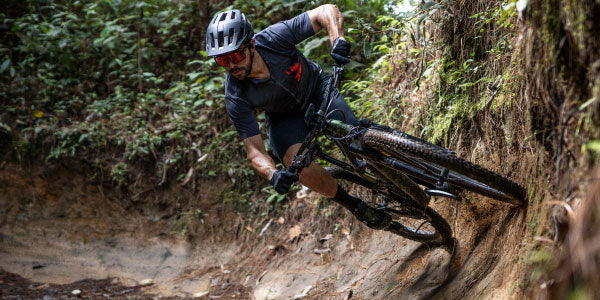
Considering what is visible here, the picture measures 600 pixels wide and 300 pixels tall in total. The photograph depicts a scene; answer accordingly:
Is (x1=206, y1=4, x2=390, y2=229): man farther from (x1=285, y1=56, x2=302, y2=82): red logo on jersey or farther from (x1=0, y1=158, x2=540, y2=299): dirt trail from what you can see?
(x1=0, y1=158, x2=540, y2=299): dirt trail

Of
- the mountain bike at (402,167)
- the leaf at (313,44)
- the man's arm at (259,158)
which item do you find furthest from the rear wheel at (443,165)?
the leaf at (313,44)

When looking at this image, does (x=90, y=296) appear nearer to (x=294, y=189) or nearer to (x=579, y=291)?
(x=294, y=189)

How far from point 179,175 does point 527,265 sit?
5665 mm

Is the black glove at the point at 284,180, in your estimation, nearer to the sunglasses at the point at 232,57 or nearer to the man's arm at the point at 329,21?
the sunglasses at the point at 232,57

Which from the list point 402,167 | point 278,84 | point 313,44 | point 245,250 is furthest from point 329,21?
point 245,250

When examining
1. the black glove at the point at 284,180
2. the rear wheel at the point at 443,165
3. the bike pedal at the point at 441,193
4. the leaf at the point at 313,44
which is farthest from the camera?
the leaf at the point at 313,44

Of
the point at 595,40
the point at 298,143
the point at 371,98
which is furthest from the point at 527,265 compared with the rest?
the point at 371,98

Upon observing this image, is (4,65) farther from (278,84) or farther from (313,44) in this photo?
(278,84)

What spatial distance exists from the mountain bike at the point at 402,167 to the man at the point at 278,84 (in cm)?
24

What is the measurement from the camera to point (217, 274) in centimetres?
636

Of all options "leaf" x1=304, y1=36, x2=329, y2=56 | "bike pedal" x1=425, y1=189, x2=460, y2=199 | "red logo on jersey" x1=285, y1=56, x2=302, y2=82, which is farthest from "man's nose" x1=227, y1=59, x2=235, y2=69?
"leaf" x1=304, y1=36, x2=329, y2=56

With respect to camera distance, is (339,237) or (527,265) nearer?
(527,265)

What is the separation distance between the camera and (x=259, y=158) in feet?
13.0

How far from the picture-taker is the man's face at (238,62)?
3.80 metres
